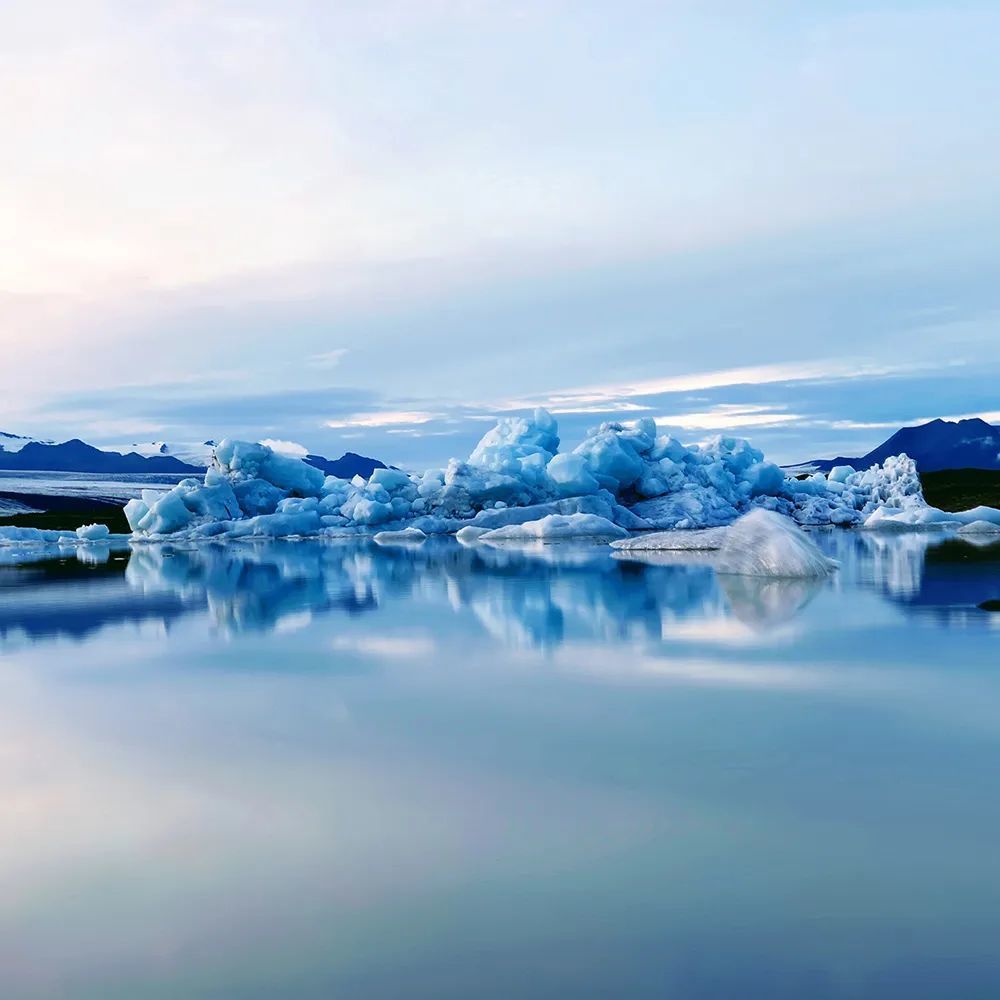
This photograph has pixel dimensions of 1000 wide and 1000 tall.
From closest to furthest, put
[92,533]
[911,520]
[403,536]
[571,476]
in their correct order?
[571,476] < [403,536] < [911,520] < [92,533]

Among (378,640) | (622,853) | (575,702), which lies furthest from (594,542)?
(622,853)

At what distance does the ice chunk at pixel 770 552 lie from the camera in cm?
1788

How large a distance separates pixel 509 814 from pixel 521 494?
33852 mm

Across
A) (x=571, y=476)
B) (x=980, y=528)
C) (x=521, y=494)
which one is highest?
(x=571, y=476)

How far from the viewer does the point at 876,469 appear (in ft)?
163

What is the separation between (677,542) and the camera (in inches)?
1094

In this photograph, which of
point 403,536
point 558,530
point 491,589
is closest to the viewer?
point 491,589

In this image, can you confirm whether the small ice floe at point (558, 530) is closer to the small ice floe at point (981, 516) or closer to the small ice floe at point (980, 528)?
the small ice floe at point (980, 528)

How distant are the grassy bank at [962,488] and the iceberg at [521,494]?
97.9 feet

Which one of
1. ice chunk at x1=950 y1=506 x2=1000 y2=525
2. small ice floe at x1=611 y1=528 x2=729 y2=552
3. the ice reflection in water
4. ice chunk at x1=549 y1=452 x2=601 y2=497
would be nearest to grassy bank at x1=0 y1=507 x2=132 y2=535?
ice chunk at x1=549 y1=452 x2=601 y2=497

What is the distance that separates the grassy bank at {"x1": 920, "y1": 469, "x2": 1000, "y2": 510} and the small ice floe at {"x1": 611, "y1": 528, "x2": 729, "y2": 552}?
1758 inches

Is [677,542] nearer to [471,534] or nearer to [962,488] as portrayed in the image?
[471,534]

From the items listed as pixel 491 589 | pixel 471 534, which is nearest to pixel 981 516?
pixel 471 534

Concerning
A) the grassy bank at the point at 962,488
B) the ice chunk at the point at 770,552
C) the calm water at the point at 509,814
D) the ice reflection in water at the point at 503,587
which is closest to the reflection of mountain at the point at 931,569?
the ice reflection in water at the point at 503,587
